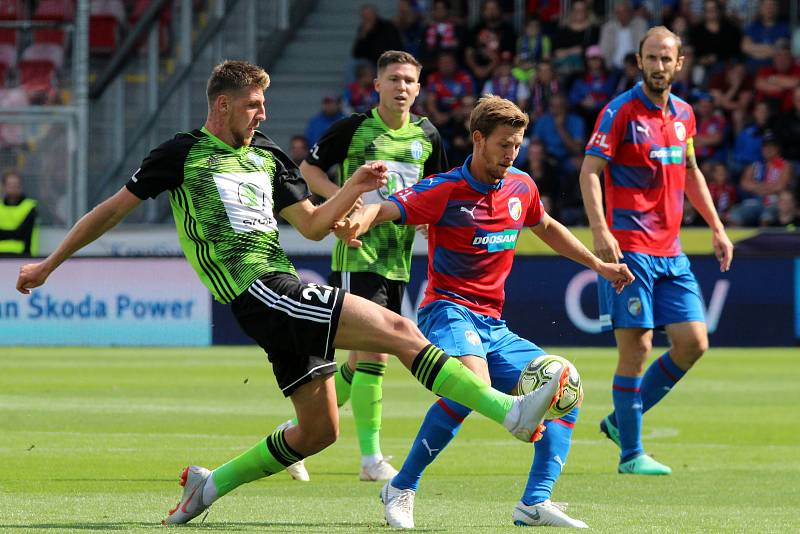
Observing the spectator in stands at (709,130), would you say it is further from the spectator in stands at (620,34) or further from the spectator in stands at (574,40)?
the spectator in stands at (574,40)

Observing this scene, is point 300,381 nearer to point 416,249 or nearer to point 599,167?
point 599,167

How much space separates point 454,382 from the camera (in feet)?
20.1

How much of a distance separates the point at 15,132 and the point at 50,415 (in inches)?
445

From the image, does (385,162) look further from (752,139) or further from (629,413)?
(752,139)

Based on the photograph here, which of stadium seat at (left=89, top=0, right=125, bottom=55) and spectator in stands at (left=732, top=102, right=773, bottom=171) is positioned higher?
stadium seat at (left=89, top=0, right=125, bottom=55)

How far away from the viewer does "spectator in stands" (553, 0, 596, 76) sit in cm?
2420

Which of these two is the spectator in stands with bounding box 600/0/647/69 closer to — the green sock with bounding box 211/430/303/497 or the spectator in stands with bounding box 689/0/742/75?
the spectator in stands with bounding box 689/0/742/75

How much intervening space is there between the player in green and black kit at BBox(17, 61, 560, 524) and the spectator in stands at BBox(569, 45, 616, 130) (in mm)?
16589

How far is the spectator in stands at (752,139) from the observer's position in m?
22.2

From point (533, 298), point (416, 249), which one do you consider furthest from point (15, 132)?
point (533, 298)

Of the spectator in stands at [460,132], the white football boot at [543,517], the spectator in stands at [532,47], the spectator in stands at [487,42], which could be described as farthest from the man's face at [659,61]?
the spectator in stands at [487,42]

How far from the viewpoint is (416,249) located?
21.2m

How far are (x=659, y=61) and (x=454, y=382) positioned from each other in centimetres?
356

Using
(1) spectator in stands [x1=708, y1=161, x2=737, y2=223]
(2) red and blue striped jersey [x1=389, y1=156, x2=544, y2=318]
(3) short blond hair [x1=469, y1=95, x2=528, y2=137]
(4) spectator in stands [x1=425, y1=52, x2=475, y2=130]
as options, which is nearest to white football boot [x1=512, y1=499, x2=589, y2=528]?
(2) red and blue striped jersey [x1=389, y1=156, x2=544, y2=318]
